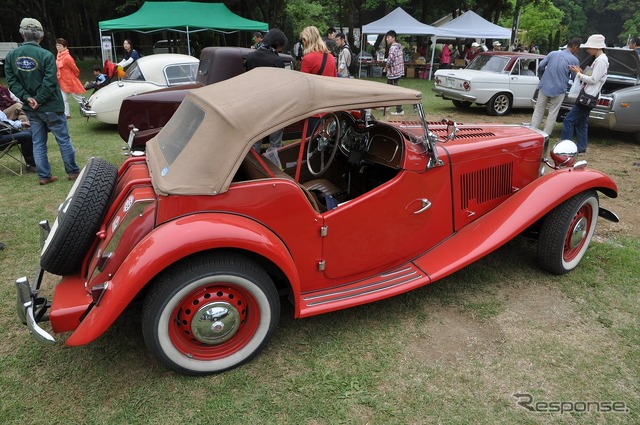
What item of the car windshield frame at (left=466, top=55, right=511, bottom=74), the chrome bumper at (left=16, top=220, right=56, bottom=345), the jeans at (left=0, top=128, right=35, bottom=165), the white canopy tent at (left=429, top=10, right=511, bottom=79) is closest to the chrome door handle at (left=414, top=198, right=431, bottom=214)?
the chrome bumper at (left=16, top=220, right=56, bottom=345)

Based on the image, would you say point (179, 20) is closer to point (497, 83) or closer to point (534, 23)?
point (497, 83)

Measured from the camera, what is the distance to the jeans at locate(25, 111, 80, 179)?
5824mm

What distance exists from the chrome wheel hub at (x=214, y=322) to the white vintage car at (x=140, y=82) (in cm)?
770

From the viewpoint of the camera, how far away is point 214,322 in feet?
8.66

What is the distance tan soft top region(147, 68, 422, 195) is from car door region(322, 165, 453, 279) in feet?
2.05

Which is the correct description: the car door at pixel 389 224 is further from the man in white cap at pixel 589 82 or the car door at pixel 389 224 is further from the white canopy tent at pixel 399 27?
the white canopy tent at pixel 399 27

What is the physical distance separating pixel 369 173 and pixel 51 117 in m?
4.64

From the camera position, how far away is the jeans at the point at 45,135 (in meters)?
5.82

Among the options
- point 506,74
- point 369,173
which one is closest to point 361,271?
point 369,173

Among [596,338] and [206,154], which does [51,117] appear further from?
[596,338]

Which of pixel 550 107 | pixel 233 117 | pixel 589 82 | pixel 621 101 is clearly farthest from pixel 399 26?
pixel 233 117

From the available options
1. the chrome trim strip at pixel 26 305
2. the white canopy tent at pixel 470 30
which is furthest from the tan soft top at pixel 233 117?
the white canopy tent at pixel 470 30

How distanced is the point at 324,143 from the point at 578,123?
6.08 m

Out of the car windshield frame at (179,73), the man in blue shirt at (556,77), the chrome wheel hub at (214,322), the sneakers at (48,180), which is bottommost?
the chrome wheel hub at (214,322)
